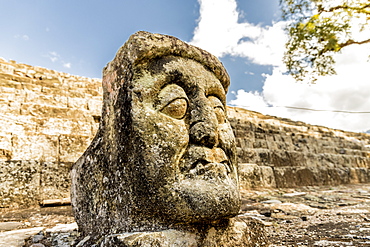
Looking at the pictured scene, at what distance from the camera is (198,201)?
1.38m

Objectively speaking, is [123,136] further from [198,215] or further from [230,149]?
[230,149]

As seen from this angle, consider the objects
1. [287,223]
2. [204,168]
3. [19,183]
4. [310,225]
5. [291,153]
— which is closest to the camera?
[204,168]

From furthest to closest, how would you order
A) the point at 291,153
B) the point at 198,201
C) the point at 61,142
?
1. the point at 291,153
2. the point at 61,142
3. the point at 198,201

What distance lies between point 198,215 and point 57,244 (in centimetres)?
135

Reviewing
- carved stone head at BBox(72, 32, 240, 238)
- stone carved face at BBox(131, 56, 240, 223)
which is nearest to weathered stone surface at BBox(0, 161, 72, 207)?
carved stone head at BBox(72, 32, 240, 238)

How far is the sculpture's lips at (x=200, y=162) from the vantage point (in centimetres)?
148

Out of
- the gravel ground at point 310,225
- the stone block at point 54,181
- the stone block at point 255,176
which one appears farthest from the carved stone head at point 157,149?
the stone block at point 255,176

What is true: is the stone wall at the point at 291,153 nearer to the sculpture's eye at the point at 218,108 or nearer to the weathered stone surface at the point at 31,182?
the weathered stone surface at the point at 31,182

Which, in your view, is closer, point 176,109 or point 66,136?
point 176,109

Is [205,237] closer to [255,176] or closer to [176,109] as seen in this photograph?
[176,109]

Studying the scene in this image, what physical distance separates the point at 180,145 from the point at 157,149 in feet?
0.46

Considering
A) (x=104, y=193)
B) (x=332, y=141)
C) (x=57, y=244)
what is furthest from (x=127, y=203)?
(x=332, y=141)

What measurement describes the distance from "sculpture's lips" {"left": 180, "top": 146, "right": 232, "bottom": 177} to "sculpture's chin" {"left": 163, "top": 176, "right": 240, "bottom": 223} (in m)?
0.05

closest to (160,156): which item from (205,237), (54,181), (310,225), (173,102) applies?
(173,102)
